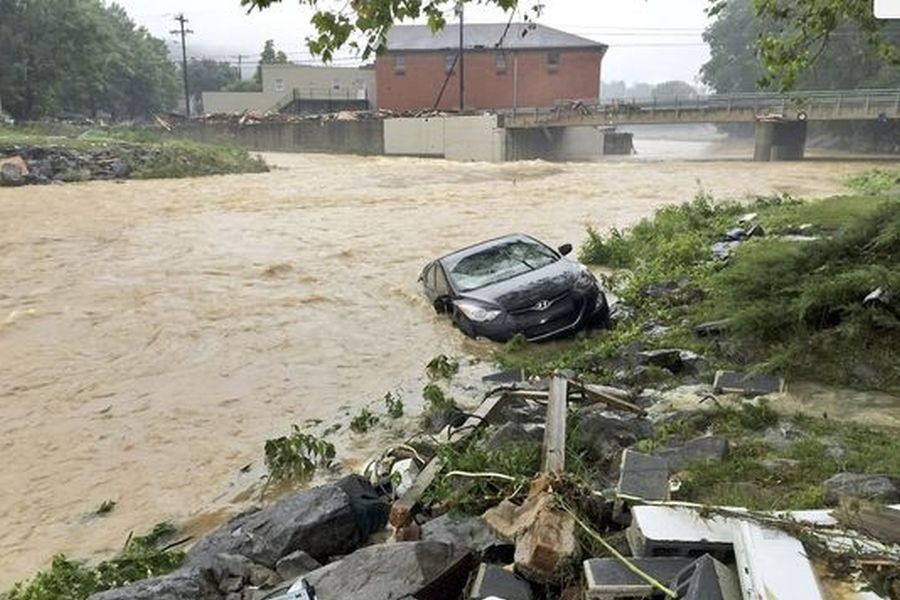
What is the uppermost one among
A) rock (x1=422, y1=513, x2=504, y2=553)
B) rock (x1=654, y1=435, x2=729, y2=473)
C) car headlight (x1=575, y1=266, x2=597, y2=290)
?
car headlight (x1=575, y1=266, x2=597, y2=290)

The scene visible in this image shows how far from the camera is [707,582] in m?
3.07

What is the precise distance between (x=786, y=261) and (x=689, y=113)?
47737 mm

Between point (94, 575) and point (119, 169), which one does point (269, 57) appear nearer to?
point (119, 169)

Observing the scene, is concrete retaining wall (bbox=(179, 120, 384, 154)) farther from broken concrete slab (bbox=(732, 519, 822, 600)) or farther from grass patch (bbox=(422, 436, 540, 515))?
broken concrete slab (bbox=(732, 519, 822, 600))

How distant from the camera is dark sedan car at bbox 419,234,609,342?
10609mm

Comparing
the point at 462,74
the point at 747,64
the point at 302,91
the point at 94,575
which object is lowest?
the point at 94,575

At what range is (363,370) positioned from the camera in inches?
431

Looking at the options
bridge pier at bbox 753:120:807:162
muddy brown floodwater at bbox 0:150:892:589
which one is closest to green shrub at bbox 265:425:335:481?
muddy brown floodwater at bbox 0:150:892:589

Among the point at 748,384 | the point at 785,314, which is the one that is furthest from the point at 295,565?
the point at 785,314

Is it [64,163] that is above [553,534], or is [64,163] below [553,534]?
above

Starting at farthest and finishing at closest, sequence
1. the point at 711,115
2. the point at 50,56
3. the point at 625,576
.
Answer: the point at 50,56, the point at 711,115, the point at 625,576

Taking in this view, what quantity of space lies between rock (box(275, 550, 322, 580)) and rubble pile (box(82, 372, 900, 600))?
1 cm

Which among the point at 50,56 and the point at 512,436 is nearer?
the point at 512,436

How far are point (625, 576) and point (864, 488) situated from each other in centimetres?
155
